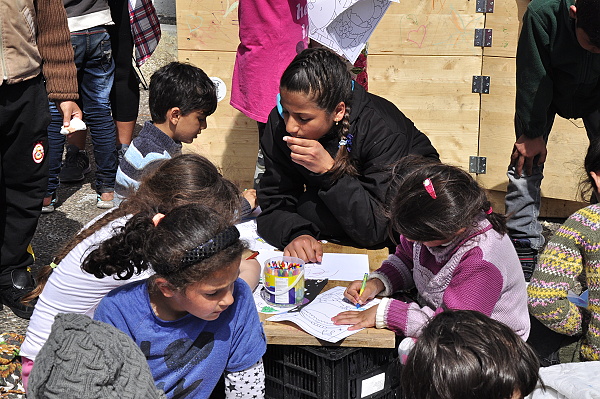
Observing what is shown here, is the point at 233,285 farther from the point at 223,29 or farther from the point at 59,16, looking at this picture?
the point at 223,29

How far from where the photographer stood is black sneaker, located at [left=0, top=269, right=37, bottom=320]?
137 inches

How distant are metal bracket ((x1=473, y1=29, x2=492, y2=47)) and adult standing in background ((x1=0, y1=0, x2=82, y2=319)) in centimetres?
253

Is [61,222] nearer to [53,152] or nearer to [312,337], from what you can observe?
[53,152]

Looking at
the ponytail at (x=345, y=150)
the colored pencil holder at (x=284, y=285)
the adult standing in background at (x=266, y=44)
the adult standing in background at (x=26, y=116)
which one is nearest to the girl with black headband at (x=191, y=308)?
the colored pencil holder at (x=284, y=285)

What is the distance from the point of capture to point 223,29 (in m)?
4.74

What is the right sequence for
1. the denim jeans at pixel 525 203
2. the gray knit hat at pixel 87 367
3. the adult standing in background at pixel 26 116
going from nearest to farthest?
the gray knit hat at pixel 87 367
the adult standing in background at pixel 26 116
the denim jeans at pixel 525 203

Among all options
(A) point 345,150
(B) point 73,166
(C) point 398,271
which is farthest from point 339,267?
→ (B) point 73,166

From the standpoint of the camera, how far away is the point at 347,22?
3.67 metres

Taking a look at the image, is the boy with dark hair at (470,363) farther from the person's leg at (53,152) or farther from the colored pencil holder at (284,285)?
the person's leg at (53,152)

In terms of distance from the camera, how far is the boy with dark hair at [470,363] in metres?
1.48

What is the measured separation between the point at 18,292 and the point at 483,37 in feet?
10.3

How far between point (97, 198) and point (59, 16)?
1809 millimetres

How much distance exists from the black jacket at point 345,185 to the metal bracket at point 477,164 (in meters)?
1.69

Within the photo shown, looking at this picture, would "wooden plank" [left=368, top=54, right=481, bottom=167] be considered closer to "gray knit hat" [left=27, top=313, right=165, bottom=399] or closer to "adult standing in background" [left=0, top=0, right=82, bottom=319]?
"adult standing in background" [left=0, top=0, right=82, bottom=319]
